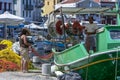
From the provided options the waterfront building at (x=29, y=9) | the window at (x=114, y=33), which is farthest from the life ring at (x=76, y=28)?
the waterfront building at (x=29, y=9)

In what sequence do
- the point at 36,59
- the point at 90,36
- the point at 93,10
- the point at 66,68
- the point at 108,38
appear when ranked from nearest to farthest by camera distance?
the point at 108,38
the point at 66,68
the point at 90,36
the point at 93,10
the point at 36,59

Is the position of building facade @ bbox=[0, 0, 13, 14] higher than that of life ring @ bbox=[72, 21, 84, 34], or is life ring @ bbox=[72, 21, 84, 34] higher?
life ring @ bbox=[72, 21, 84, 34]

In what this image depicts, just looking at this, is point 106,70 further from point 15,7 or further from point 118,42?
point 15,7

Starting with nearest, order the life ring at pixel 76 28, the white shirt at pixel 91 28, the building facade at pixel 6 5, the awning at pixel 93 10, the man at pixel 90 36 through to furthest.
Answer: the man at pixel 90 36, the white shirt at pixel 91 28, the awning at pixel 93 10, the life ring at pixel 76 28, the building facade at pixel 6 5

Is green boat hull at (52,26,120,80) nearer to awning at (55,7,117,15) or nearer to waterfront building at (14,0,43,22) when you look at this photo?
awning at (55,7,117,15)

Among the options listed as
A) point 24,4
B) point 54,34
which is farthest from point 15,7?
point 54,34

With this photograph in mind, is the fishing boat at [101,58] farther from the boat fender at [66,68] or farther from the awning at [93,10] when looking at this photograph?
the awning at [93,10]

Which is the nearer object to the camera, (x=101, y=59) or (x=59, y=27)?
(x=101, y=59)

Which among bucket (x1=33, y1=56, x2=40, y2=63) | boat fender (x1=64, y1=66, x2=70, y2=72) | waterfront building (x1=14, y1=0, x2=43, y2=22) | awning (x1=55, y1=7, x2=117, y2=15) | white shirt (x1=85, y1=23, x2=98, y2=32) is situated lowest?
waterfront building (x1=14, y1=0, x2=43, y2=22)

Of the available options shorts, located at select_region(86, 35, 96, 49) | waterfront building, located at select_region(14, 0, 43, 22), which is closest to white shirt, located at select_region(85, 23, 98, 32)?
shorts, located at select_region(86, 35, 96, 49)

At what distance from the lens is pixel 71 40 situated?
1717cm

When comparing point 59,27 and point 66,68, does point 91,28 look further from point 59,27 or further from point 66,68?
point 59,27

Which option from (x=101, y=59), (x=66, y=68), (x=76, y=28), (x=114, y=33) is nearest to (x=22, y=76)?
(x=66, y=68)

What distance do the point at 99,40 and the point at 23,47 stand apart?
3.30 metres
